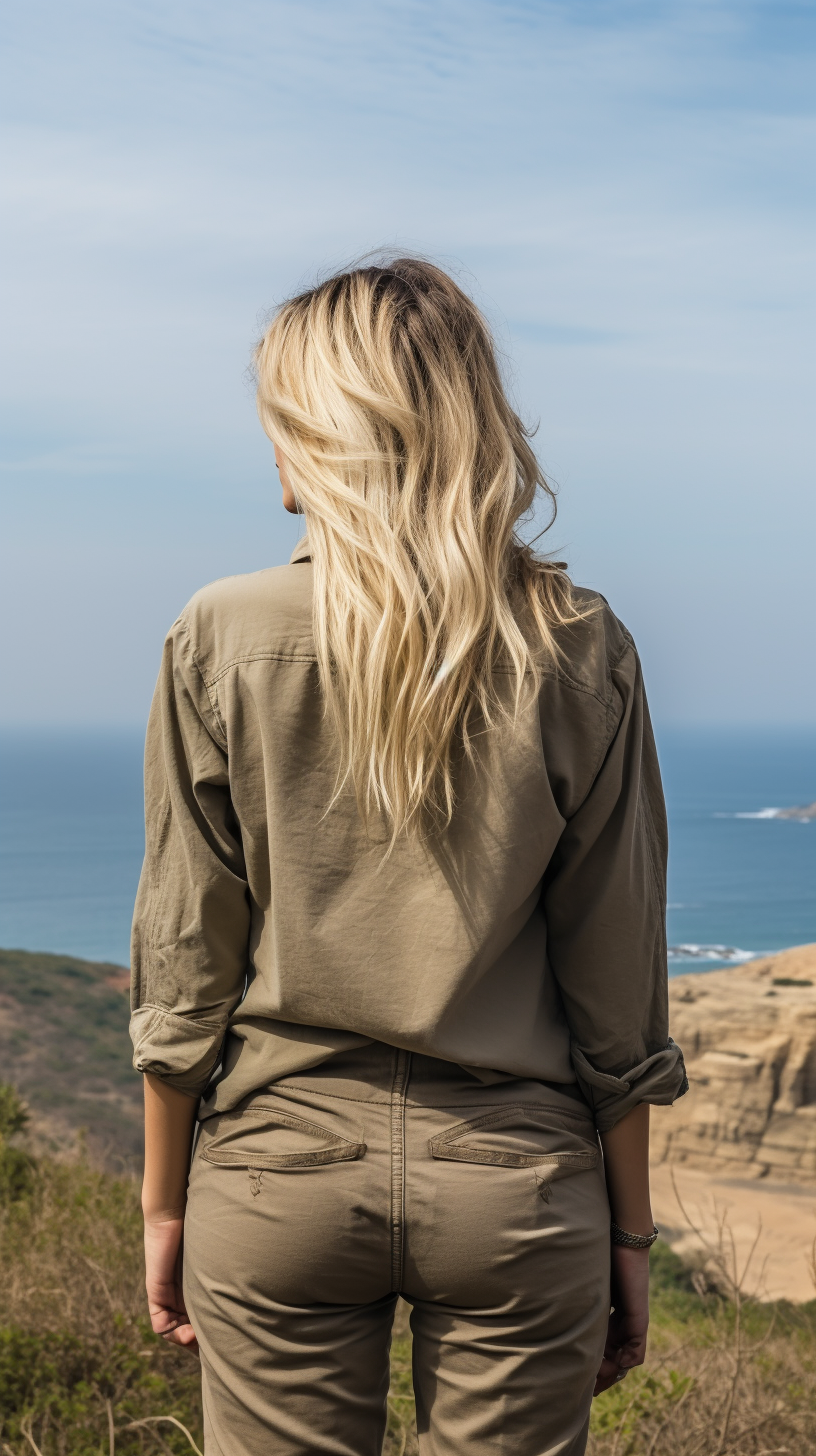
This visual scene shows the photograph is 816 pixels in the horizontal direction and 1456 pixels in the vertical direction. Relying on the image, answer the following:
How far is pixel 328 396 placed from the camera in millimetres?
1362

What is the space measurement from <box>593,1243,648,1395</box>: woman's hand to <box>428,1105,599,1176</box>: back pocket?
0.23m

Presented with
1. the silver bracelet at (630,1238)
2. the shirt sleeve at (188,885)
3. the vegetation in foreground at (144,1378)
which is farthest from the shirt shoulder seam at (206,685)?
the vegetation in foreground at (144,1378)

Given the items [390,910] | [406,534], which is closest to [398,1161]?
[390,910]

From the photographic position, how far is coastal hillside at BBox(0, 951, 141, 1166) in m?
15.1

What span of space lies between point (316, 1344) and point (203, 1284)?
0.50 feet

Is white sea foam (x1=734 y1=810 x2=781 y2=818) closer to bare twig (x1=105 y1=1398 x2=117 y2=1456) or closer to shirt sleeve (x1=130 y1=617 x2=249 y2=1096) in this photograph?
bare twig (x1=105 y1=1398 x2=117 y2=1456)

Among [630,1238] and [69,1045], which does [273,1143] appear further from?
A: [69,1045]

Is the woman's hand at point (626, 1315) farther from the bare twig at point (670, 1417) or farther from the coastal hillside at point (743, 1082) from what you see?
the coastal hillside at point (743, 1082)

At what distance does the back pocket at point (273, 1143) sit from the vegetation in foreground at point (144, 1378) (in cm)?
134

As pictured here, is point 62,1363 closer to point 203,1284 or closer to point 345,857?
point 203,1284

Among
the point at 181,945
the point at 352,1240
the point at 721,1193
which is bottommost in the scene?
the point at 721,1193

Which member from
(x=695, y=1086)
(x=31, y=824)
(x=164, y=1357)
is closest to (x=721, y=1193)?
(x=695, y=1086)

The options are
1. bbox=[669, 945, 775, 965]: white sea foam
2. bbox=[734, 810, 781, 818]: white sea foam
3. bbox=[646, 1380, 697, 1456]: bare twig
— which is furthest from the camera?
bbox=[734, 810, 781, 818]: white sea foam

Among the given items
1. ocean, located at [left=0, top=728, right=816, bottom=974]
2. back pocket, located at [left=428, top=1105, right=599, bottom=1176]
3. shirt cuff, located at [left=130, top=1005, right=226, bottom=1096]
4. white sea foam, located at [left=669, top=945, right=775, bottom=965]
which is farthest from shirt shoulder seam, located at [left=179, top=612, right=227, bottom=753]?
white sea foam, located at [left=669, top=945, right=775, bottom=965]
